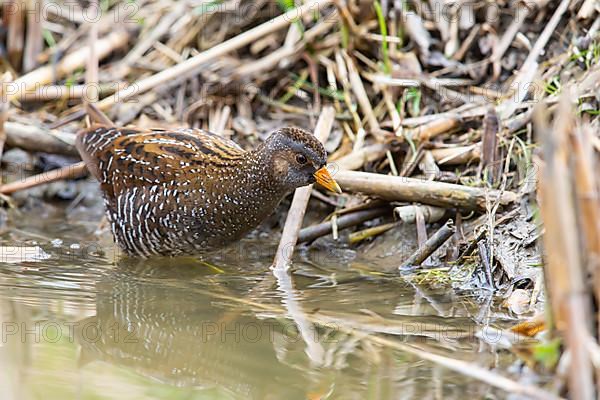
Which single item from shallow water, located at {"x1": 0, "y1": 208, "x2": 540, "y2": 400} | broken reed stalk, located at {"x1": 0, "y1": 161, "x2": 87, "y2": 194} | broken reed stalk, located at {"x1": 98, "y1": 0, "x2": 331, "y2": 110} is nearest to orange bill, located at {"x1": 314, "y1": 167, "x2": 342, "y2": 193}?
shallow water, located at {"x1": 0, "y1": 208, "x2": 540, "y2": 400}

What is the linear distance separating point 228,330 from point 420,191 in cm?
169

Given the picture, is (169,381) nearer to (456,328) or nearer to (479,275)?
(456,328)

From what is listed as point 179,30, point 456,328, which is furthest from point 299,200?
point 179,30

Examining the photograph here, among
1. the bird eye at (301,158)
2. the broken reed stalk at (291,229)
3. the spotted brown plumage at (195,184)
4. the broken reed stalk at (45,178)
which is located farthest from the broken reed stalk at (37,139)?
the bird eye at (301,158)

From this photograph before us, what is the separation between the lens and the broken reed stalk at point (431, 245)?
16.2ft

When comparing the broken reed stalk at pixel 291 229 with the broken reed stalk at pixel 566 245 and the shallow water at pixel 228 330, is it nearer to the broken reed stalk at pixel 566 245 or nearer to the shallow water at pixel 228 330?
the shallow water at pixel 228 330

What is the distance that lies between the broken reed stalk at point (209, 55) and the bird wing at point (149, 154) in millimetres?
966

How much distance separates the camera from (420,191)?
5168mm

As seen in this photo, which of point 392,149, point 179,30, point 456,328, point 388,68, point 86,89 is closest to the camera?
point 456,328

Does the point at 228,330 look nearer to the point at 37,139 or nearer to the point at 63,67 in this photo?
the point at 37,139

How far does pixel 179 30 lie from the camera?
7.53 meters

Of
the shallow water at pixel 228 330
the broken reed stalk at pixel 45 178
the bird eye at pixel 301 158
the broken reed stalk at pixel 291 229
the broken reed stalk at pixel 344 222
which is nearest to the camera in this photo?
the shallow water at pixel 228 330

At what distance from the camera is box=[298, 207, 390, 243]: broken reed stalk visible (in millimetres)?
5551

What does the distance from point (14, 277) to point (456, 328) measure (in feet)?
7.89
